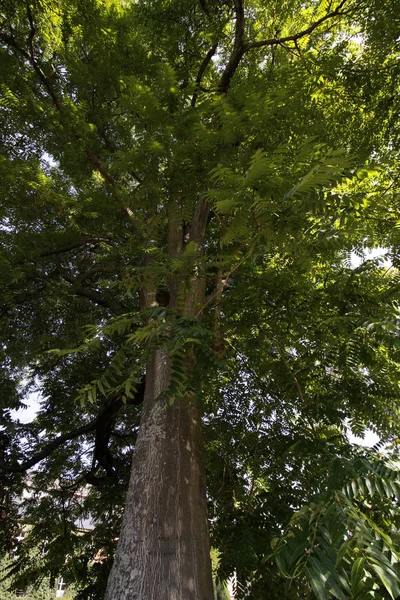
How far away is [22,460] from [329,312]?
5104mm

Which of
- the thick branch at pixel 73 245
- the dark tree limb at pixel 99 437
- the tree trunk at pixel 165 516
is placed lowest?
the tree trunk at pixel 165 516

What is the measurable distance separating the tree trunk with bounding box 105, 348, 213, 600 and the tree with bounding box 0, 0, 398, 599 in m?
0.01

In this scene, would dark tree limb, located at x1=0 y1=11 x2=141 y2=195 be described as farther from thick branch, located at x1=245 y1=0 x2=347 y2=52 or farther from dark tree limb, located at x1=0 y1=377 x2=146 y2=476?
dark tree limb, located at x1=0 y1=377 x2=146 y2=476

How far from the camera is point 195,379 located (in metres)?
2.79

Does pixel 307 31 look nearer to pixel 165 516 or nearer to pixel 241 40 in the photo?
pixel 241 40

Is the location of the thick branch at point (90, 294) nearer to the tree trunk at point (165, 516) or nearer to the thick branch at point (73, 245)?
the thick branch at point (73, 245)

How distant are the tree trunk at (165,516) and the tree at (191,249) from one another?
0.04 ft

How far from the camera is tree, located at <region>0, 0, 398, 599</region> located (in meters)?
2.29

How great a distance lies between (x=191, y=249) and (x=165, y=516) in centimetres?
180

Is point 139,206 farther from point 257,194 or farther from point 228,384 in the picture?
point 228,384

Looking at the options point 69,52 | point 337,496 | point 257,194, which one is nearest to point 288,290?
point 257,194

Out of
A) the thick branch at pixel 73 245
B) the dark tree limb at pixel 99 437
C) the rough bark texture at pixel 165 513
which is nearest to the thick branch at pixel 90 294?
the thick branch at pixel 73 245

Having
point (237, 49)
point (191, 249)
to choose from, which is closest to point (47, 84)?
point (237, 49)

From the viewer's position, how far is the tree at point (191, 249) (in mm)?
2287
